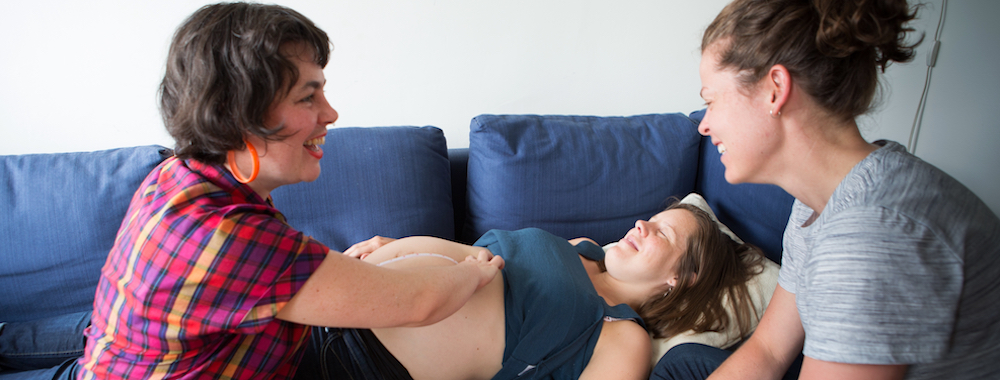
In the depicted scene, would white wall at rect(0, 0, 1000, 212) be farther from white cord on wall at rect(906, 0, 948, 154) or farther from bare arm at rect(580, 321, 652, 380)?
bare arm at rect(580, 321, 652, 380)

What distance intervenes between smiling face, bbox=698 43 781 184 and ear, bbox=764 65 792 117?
0.04ft

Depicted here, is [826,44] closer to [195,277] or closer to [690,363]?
[690,363]

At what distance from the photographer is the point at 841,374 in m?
0.73

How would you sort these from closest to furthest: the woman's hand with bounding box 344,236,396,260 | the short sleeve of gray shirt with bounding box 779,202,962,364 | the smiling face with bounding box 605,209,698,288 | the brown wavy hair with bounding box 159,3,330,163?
the short sleeve of gray shirt with bounding box 779,202,962,364 < the brown wavy hair with bounding box 159,3,330,163 < the woman's hand with bounding box 344,236,396,260 < the smiling face with bounding box 605,209,698,288

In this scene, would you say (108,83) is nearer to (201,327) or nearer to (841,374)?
(201,327)

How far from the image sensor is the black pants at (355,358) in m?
1.15

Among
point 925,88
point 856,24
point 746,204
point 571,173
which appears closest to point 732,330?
point 746,204

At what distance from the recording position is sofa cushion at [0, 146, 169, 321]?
1.39 meters

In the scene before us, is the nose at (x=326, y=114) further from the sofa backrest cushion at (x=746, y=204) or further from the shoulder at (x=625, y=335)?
the sofa backrest cushion at (x=746, y=204)

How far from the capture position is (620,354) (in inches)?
49.2

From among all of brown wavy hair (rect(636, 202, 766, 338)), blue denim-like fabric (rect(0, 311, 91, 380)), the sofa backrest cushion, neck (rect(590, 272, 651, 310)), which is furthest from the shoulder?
blue denim-like fabric (rect(0, 311, 91, 380))

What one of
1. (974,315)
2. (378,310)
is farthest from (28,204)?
(974,315)

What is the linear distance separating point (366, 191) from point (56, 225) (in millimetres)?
858

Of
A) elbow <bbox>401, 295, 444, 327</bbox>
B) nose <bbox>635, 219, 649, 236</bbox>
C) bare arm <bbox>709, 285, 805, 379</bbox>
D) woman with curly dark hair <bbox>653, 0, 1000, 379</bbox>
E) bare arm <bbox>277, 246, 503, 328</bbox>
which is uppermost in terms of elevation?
woman with curly dark hair <bbox>653, 0, 1000, 379</bbox>
